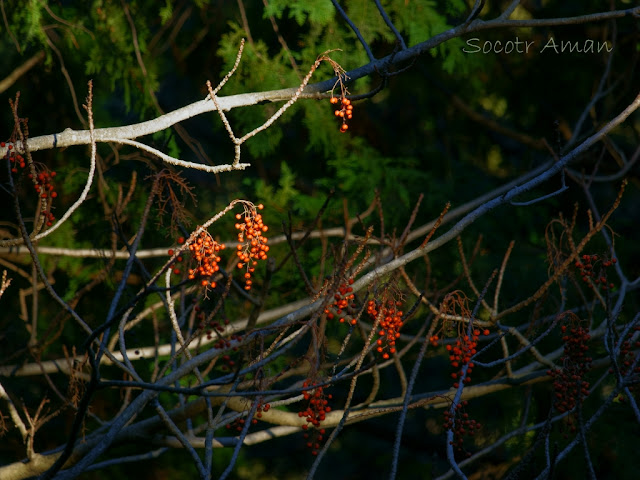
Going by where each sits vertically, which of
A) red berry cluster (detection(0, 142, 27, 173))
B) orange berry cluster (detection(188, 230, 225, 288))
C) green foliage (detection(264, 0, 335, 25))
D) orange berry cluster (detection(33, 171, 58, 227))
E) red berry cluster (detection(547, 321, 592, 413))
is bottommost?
red berry cluster (detection(547, 321, 592, 413))

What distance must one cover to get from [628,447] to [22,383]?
5.59 m

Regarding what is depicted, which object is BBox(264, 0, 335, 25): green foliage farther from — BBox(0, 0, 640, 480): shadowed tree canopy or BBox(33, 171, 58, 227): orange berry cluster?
BBox(33, 171, 58, 227): orange berry cluster

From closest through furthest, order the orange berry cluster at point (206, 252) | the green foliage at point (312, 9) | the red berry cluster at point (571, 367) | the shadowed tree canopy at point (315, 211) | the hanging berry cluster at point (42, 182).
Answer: the orange berry cluster at point (206, 252), the hanging berry cluster at point (42, 182), the red berry cluster at point (571, 367), the shadowed tree canopy at point (315, 211), the green foliage at point (312, 9)

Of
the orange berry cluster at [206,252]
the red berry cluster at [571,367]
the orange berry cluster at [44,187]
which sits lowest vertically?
the red berry cluster at [571,367]

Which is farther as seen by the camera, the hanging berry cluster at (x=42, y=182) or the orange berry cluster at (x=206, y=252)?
the hanging berry cluster at (x=42, y=182)

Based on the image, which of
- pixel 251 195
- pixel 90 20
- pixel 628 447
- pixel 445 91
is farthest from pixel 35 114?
pixel 628 447

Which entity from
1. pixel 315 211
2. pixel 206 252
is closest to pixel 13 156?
pixel 206 252

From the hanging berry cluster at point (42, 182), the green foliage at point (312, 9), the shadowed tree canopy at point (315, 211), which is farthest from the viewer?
the green foliage at point (312, 9)

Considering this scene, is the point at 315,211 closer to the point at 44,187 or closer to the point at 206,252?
the point at 44,187

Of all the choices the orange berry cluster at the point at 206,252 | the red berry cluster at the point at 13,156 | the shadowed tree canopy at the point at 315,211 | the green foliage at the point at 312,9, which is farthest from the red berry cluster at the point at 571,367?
the green foliage at the point at 312,9

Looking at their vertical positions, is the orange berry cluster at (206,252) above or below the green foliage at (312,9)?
below

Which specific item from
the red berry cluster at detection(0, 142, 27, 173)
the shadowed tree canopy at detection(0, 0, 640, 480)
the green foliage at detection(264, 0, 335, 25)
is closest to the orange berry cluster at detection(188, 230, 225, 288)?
the red berry cluster at detection(0, 142, 27, 173)

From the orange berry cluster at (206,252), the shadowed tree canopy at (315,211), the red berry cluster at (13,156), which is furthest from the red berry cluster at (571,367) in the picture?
the red berry cluster at (13,156)

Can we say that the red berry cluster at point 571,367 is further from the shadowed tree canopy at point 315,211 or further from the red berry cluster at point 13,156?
the red berry cluster at point 13,156
